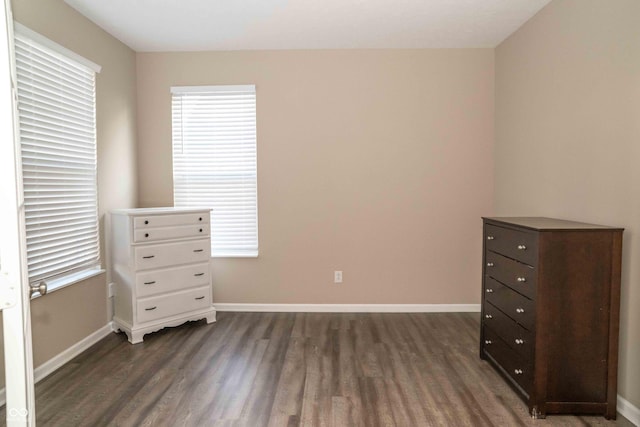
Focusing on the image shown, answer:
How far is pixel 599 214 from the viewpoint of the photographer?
2449mm

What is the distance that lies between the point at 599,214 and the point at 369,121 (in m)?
2.17

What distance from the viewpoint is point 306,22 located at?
335 centimetres

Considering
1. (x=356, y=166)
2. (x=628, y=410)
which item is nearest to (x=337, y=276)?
(x=356, y=166)

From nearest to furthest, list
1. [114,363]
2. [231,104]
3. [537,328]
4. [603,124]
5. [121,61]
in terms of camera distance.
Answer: [537,328] < [603,124] < [114,363] < [121,61] < [231,104]

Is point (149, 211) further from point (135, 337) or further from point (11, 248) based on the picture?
point (11, 248)

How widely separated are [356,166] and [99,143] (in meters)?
2.29

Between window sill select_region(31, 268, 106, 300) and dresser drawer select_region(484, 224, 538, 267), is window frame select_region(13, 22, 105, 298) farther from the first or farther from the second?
dresser drawer select_region(484, 224, 538, 267)

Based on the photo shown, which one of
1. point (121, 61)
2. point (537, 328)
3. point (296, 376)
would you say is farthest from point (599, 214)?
point (121, 61)

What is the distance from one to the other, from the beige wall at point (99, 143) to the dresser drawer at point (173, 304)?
0.40m

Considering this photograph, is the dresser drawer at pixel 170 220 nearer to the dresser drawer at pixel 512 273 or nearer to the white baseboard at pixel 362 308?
the white baseboard at pixel 362 308

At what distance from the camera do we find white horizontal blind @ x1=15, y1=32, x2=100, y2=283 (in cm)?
262

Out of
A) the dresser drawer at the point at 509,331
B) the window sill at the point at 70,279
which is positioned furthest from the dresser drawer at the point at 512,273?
the window sill at the point at 70,279

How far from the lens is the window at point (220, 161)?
13.4ft

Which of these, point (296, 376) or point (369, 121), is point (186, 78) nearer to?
point (369, 121)
